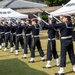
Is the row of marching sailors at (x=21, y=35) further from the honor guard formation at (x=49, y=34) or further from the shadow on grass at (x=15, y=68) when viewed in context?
the shadow on grass at (x=15, y=68)

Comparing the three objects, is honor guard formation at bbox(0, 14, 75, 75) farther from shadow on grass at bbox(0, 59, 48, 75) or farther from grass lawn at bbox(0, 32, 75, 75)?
shadow on grass at bbox(0, 59, 48, 75)

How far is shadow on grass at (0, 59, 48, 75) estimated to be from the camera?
10.8m

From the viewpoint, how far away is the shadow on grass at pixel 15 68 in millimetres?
10772

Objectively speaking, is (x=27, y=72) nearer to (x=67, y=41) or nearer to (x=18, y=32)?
(x=67, y=41)

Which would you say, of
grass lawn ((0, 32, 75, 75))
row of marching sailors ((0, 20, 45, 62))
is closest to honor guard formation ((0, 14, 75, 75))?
row of marching sailors ((0, 20, 45, 62))

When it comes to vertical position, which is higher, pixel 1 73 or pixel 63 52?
pixel 63 52

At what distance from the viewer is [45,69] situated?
11.3m

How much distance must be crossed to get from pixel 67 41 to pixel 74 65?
976 millimetres

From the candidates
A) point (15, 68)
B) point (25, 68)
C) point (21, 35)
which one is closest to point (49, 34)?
point (25, 68)

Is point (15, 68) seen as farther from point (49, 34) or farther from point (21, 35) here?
point (21, 35)

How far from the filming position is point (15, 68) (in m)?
11.7

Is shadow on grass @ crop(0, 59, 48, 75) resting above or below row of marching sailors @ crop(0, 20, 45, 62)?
below

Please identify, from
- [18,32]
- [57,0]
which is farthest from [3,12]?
[57,0]

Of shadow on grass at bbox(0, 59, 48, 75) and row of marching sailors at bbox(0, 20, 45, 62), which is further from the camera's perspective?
row of marching sailors at bbox(0, 20, 45, 62)
